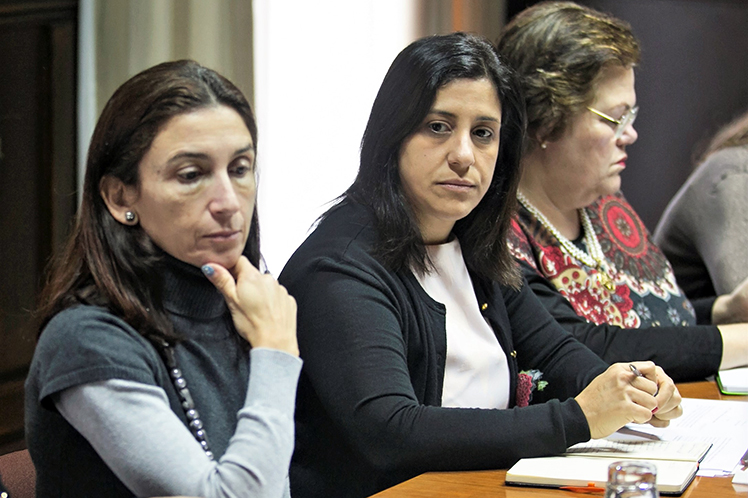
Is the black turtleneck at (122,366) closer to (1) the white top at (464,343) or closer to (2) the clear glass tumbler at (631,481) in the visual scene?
(1) the white top at (464,343)

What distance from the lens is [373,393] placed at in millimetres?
1339

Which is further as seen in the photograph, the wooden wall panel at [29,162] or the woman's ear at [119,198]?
the wooden wall panel at [29,162]

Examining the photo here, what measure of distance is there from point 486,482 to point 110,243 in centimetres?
61

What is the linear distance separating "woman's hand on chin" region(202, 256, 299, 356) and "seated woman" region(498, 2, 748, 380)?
2.89ft

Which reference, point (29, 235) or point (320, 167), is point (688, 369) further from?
point (29, 235)

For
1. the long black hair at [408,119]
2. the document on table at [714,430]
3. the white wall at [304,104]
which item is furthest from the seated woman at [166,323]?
the white wall at [304,104]

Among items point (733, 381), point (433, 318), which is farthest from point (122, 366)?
point (733, 381)

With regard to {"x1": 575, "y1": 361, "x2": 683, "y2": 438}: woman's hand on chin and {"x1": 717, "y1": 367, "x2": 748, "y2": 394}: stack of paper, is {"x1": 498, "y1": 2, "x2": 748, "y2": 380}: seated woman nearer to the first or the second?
{"x1": 717, "y1": 367, "x2": 748, "y2": 394}: stack of paper

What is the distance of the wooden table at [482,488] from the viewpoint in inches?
Result: 47.8

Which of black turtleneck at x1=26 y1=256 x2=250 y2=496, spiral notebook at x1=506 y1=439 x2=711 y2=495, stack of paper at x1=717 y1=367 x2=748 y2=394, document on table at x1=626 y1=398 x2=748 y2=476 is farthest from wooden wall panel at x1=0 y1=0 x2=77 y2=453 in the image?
stack of paper at x1=717 y1=367 x2=748 y2=394

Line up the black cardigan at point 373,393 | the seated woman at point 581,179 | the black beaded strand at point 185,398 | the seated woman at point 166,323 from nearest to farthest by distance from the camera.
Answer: the seated woman at point 166,323
the black beaded strand at point 185,398
the black cardigan at point 373,393
the seated woman at point 581,179

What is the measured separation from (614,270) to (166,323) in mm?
1313

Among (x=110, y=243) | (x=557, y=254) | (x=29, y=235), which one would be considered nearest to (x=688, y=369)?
(x=557, y=254)

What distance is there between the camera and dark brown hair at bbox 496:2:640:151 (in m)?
2.13
